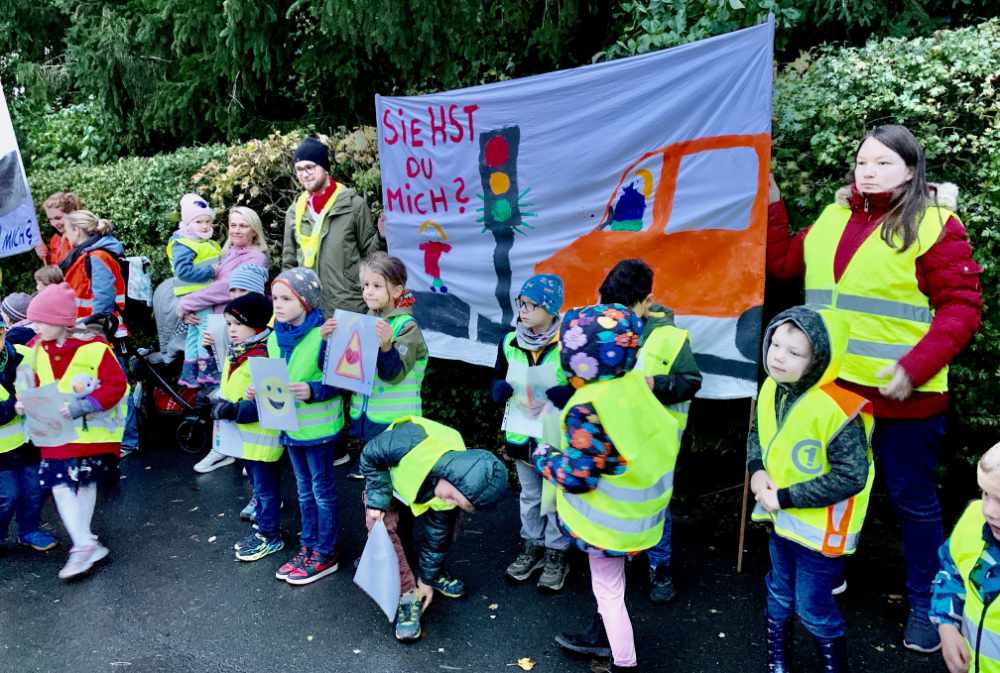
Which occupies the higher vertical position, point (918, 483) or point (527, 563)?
point (918, 483)

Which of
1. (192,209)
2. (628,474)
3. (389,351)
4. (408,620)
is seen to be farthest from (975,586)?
(192,209)

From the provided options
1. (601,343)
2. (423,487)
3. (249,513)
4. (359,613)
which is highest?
(601,343)

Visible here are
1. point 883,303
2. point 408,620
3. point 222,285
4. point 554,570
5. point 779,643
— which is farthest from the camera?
point 222,285

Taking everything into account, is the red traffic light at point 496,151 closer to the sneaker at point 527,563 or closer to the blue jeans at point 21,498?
the sneaker at point 527,563

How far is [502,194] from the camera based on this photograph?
5375mm

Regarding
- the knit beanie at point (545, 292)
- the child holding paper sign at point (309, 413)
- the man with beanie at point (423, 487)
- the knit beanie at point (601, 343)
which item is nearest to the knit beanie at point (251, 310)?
the child holding paper sign at point (309, 413)

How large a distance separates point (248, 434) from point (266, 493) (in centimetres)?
40

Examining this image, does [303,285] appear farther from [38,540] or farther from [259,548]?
[38,540]

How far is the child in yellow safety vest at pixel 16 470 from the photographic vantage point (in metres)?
4.59

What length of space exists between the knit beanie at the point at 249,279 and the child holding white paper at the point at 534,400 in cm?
194

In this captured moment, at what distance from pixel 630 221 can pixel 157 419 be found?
4.70m

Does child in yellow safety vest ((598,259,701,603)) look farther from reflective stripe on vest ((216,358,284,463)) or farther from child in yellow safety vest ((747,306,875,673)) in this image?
reflective stripe on vest ((216,358,284,463))

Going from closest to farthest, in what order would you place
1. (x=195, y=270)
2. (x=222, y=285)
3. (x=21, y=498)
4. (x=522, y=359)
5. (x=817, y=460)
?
(x=817, y=460), (x=522, y=359), (x=21, y=498), (x=222, y=285), (x=195, y=270)

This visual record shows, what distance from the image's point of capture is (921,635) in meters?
3.61
